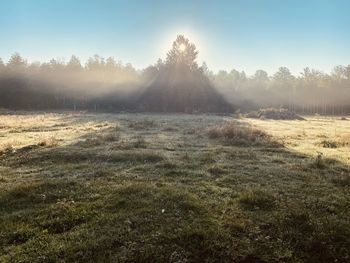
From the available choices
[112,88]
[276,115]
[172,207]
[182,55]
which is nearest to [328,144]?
[172,207]

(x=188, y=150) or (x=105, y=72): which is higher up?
(x=105, y=72)

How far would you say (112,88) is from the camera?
4887 inches

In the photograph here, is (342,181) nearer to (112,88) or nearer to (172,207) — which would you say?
(172,207)

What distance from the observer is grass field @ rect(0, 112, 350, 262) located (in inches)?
468

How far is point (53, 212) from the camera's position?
1440 centimetres

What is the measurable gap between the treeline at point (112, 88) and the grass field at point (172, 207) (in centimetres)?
8922

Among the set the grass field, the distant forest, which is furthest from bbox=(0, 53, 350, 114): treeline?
the grass field

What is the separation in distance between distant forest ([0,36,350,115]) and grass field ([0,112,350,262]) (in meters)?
83.5

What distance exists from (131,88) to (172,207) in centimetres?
10937

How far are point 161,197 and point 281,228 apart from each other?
4728 mm

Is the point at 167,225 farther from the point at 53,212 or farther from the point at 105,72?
the point at 105,72

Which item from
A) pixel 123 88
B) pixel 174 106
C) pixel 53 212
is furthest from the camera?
pixel 123 88

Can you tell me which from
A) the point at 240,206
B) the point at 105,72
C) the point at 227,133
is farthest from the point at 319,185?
the point at 105,72

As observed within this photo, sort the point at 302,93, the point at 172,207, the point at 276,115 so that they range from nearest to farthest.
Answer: the point at 172,207
the point at 276,115
the point at 302,93
